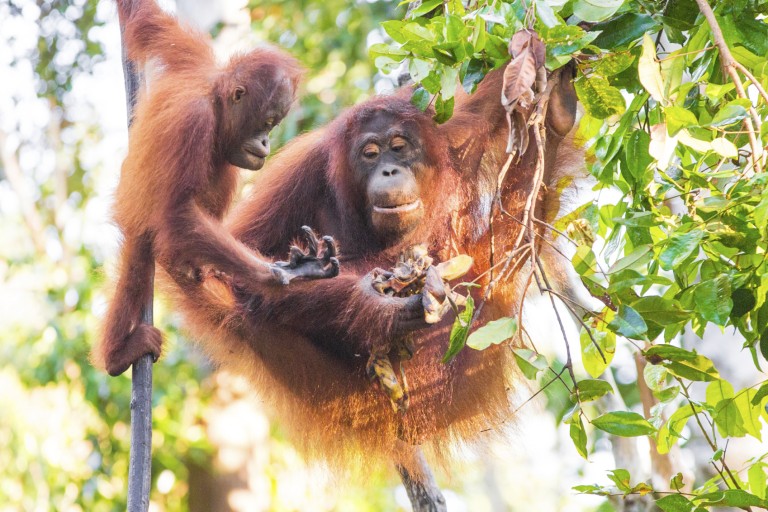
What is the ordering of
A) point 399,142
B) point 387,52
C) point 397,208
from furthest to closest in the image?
point 399,142 < point 397,208 < point 387,52

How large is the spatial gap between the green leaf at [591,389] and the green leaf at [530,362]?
0.38ft

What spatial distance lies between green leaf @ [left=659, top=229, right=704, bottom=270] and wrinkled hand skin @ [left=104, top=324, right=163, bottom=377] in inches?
70.7

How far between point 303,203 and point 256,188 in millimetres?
314

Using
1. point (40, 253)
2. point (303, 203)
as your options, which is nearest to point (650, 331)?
point (303, 203)

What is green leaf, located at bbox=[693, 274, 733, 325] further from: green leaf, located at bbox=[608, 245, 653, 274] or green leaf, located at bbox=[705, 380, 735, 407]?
green leaf, located at bbox=[705, 380, 735, 407]

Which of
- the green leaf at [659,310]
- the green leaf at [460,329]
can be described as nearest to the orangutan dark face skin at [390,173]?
the green leaf at [460,329]

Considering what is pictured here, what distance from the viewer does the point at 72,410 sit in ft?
21.9

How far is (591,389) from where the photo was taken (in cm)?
191

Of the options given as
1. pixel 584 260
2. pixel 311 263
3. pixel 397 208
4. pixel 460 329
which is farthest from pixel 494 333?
pixel 397 208

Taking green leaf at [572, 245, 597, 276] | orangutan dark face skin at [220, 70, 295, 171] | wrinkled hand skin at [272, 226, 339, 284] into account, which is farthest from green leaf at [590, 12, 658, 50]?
orangutan dark face skin at [220, 70, 295, 171]

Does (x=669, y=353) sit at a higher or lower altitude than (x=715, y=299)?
lower

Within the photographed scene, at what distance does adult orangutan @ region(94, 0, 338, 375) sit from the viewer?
8.87ft

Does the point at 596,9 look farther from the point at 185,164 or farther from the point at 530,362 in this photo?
the point at 185,164

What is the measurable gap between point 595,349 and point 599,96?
0.61 m
